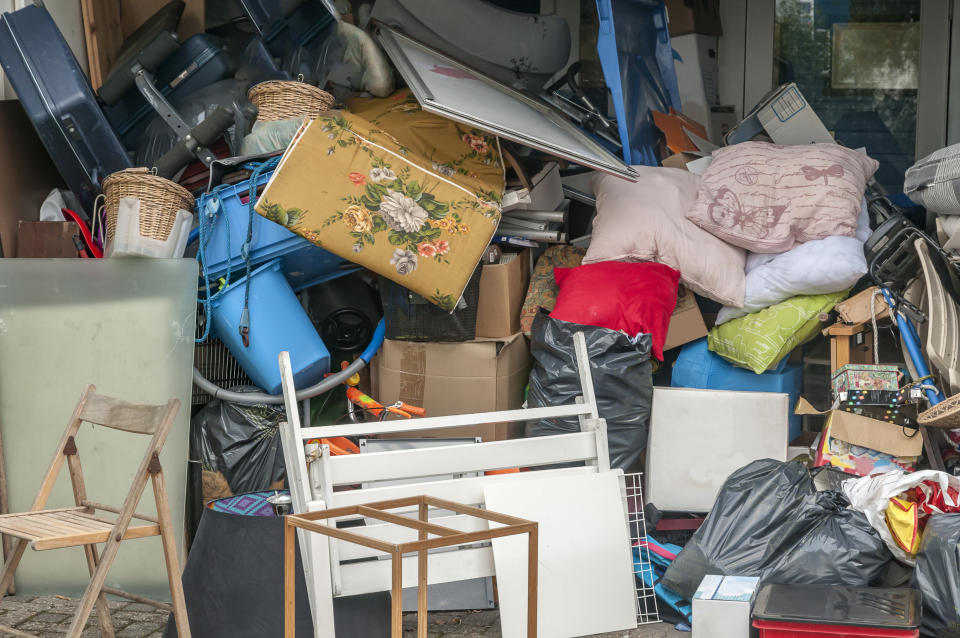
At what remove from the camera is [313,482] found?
9.74ft

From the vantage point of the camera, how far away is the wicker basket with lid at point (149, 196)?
152 inches

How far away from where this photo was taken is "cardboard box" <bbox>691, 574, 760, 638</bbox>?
2906 millimetres

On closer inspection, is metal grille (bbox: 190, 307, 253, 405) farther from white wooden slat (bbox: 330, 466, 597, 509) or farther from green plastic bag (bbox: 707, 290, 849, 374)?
green plastic bag (bbox: 707, 290, 849, 374)

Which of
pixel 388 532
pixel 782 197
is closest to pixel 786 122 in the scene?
pixel 782 197

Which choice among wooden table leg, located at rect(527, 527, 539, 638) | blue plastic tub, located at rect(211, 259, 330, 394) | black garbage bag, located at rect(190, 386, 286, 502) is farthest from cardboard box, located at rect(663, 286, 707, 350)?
wooden table leg, located at rect(527, 527, 539, 638)

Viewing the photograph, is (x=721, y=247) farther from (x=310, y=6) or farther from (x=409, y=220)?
(x=310, y=6)

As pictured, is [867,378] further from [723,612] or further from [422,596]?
[422,596]

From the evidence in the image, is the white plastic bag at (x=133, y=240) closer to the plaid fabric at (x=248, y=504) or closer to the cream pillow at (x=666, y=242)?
the plaid fabric at (x=248, y=504)

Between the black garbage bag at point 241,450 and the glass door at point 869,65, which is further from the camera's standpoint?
the glass door at point 869,65

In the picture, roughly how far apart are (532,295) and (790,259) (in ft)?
3.56

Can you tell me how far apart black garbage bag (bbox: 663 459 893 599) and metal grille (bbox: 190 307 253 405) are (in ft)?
6.51

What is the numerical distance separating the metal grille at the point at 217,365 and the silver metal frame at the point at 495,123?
1347 mm

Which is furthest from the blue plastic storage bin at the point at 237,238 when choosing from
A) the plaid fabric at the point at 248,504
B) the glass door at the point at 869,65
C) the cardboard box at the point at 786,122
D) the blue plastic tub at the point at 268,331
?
the glass door at the point at 869,65

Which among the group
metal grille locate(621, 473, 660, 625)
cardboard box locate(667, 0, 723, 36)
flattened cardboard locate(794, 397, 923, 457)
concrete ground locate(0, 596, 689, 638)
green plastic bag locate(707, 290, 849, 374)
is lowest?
concrete ground locate(0, 596, 689, 638)
